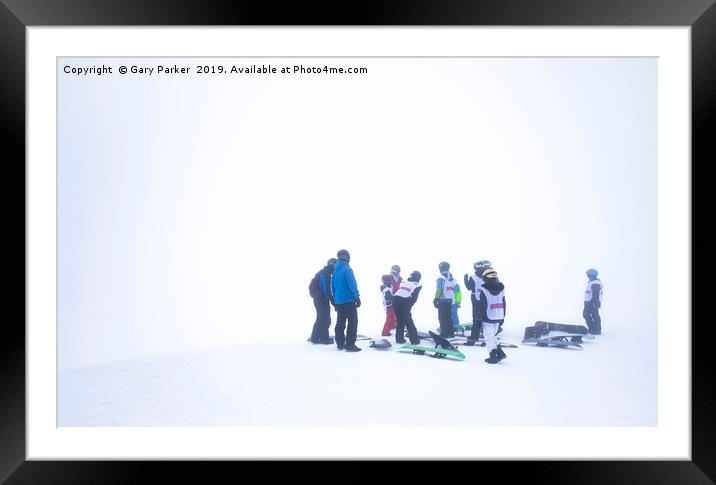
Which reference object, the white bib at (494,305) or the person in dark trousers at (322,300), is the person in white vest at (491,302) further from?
the person in dark trousers at (322,300)

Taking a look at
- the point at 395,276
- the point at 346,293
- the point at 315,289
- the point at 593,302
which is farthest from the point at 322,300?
the point at 593,302

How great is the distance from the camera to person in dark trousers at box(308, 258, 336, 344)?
22.5 ft

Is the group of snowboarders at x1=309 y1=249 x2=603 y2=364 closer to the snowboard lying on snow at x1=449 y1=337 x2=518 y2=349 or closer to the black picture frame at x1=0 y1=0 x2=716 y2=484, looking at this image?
the snowboard lying on snow at x1=449 y1=337 x2=518 y2=349

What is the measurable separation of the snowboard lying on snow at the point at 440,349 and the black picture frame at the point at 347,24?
2460 millimetres

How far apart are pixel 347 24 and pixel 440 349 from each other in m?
4.79

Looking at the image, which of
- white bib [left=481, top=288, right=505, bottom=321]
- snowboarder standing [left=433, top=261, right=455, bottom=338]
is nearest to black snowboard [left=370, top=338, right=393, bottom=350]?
snowboarder standing [left=433, top=261, right=455, bottom=338]

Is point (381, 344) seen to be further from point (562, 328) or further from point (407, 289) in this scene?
point (562, 328)

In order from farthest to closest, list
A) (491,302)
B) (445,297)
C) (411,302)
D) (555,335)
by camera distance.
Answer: (555,335) → (445,297) → (411,302) → (491,302)

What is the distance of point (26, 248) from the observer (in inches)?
148

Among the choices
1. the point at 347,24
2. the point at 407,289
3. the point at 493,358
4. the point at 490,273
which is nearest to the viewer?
the point at 347,24

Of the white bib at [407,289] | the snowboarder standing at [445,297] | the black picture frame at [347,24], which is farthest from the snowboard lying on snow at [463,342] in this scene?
the black picture frame at [347,24]

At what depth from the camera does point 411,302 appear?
696 cm

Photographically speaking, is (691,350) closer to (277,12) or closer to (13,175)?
(277,12)

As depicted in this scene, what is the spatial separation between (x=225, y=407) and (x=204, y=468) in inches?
42.0
